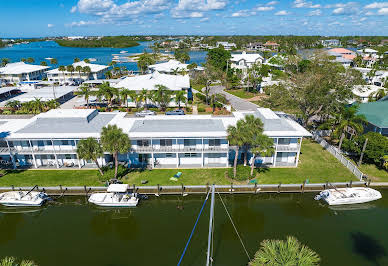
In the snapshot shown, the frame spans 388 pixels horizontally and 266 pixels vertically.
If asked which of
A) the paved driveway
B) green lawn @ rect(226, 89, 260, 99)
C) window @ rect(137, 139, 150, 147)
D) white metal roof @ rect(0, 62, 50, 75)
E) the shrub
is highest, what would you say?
white metal roof @ rect(0, 62, 50, 75)

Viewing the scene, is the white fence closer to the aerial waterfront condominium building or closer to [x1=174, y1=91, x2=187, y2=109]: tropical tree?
the aerial waterfront condominium building

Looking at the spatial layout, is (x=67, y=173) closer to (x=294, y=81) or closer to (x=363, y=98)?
(x=294, y=81)

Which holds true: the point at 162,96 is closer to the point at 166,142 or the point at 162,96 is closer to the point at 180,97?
the point at 180,97

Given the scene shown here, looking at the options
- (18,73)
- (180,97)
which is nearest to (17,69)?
(18,73)

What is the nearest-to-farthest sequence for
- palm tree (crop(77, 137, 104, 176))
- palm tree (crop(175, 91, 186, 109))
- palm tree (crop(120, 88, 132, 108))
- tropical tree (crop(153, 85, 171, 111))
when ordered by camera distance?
1. palm tree (crop(77, 137, 104, 176))
2. tropical tree (crop(153, 85, 171, 111))
3. palm tree (crop(120, 88, 132, 108))
4. palm tree (crop(175, 91, 186, 109))

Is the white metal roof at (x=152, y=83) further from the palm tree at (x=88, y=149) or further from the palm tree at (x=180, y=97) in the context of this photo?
the palm tree at (x=88, y=149)

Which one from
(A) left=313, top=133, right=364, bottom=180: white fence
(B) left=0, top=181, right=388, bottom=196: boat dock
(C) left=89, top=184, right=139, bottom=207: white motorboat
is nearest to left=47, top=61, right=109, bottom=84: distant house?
(B) left=0, top=181, right=388, bottom=196: boat dock

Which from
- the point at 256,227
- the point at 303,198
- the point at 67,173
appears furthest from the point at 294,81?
the point at 67,173
